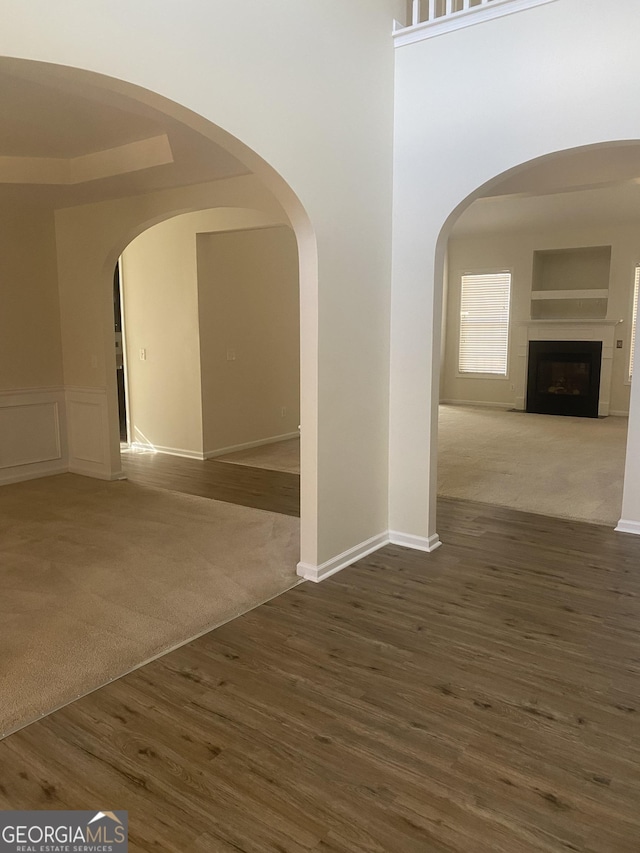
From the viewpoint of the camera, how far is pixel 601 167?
4.61 metres

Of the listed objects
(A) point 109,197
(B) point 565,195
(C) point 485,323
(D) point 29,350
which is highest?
(B) point 565,195

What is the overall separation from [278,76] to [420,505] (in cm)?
255

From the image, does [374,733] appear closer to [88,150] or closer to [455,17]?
[455,17]

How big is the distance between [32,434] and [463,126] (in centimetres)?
469

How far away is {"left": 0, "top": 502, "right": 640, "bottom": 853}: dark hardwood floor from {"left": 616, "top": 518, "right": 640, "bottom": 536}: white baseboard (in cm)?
109

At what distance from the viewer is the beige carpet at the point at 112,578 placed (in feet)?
8.70

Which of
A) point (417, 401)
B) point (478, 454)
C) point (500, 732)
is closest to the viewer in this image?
point (500, 732)

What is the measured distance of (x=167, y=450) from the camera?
23.2ft

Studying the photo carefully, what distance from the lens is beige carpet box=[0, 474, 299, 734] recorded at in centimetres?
265

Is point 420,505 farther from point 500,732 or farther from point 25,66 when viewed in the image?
point 25,66

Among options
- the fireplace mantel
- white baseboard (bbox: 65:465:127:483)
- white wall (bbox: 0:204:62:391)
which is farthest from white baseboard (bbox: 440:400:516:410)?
white wall (bbox: 0:204:62:391)

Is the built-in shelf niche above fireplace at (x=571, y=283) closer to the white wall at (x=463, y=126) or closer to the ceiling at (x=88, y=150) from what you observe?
the white wall at (x=463, y=126)

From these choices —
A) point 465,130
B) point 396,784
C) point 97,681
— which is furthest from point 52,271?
point 396,784

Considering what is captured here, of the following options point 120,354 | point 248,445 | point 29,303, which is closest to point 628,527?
point 248,445
